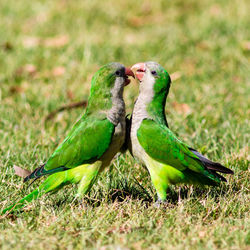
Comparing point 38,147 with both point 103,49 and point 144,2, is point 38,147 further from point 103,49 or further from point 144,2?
point 144,2

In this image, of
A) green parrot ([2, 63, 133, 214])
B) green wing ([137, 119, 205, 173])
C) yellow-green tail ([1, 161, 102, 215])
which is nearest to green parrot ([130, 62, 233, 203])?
green wing ([137, 119, 205, 173])

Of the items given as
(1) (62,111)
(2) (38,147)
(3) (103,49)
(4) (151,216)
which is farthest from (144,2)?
(4) (151,216)

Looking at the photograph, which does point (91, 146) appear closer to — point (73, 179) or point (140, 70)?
point (73, 179)

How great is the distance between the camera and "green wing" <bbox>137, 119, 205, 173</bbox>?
3.44m

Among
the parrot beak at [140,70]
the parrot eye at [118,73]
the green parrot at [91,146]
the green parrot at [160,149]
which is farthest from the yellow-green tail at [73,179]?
the parrot beak at [140,70]

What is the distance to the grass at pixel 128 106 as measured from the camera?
9.79ft

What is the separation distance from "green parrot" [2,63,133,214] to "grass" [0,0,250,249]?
0.18 m

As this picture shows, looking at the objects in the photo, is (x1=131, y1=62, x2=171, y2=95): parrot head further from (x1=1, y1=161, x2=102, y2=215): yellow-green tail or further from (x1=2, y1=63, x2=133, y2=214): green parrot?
(x1=1, y1=161, x2=102, y2=215): yellow-green tail

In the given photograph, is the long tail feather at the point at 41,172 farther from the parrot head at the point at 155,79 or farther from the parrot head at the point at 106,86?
the parrot head at the point at 155,79

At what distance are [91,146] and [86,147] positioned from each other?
44mm

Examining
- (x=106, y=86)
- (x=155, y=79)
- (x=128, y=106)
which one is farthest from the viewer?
(x=128, y=106)

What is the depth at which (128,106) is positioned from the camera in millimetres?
5570

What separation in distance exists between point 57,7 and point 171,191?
5538 mm

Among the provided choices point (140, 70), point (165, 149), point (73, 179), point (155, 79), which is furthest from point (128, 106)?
point (73, 179)
